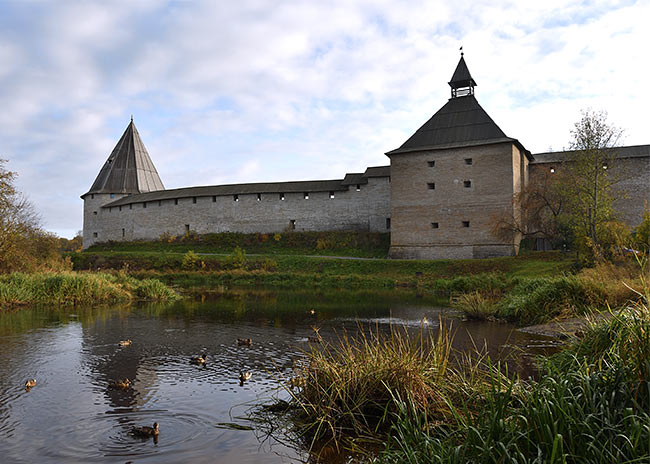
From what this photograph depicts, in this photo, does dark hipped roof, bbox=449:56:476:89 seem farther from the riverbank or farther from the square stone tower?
the riverbank

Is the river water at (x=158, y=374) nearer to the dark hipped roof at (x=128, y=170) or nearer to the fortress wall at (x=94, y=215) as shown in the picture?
the fortress wall at (x=94, y=215)

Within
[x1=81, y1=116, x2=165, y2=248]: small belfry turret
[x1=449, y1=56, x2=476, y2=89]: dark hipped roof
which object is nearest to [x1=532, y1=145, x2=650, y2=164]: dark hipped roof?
[x1=449, y1=56, x2=476, y2=89]: dark hipped roof

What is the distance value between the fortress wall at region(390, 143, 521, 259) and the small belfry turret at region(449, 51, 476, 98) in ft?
17.0

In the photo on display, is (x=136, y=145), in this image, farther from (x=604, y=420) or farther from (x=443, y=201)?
(x=604, y=420)

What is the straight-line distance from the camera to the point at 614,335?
135 inches

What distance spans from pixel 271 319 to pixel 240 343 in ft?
10.1

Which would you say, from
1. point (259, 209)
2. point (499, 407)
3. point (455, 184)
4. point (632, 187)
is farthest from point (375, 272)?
point (499, 407)

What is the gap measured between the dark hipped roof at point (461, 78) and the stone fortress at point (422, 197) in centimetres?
6

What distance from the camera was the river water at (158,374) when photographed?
3.61 metres

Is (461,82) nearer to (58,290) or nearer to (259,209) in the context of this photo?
(259,209)

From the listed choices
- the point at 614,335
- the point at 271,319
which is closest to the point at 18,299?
A: the point at 271,319

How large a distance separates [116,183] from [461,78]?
27343 mm

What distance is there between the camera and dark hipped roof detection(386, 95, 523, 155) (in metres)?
25.8

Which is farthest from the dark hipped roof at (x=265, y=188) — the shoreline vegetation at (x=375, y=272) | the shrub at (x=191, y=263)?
the shrub at (x=191, y=263)
